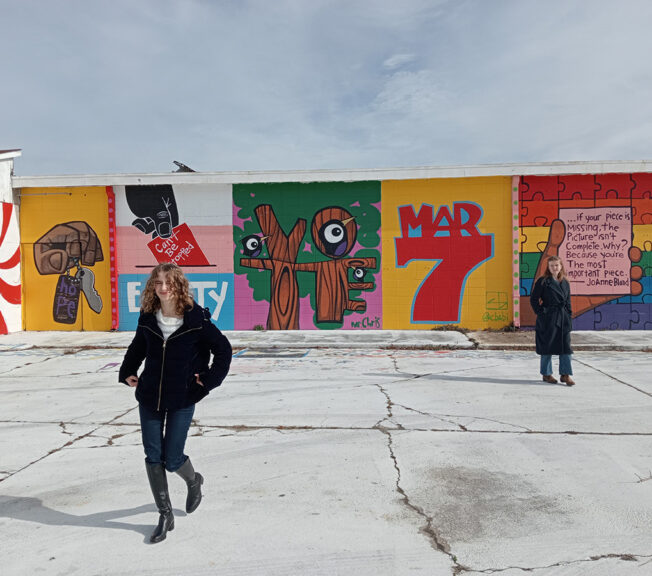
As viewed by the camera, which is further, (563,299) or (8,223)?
(8,223)

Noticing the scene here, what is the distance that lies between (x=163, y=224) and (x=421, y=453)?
37.8ft

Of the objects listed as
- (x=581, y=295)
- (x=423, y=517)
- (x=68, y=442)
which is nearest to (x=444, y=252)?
(x=581, y=295)

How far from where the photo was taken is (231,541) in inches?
135

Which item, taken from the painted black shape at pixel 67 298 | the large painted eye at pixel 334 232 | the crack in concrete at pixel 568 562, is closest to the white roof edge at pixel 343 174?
the large painted eye at pixel 334 232

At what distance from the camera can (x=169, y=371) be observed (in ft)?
11.5

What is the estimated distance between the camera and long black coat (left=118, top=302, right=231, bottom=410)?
3.48m

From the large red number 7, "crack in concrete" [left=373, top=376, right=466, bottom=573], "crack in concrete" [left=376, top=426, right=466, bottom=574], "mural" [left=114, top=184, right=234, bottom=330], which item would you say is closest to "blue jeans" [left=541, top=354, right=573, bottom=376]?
"crack in concrete" [left=373, top=376, right=466, bottom=573]

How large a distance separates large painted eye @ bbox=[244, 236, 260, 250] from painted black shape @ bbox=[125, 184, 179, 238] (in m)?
1.96

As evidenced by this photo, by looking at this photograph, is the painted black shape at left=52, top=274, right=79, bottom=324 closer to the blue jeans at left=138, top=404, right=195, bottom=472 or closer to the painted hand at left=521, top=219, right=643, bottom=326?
the painted hand at left=521, top=219, right=643, bottom=326

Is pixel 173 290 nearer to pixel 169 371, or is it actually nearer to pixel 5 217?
pixel 169 371

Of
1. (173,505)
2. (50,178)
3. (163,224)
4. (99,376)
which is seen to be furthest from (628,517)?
(50,178)

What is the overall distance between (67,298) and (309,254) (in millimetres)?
6656

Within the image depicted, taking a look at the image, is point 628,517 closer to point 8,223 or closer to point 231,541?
point 231,541

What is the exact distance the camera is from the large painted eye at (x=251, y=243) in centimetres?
1459
